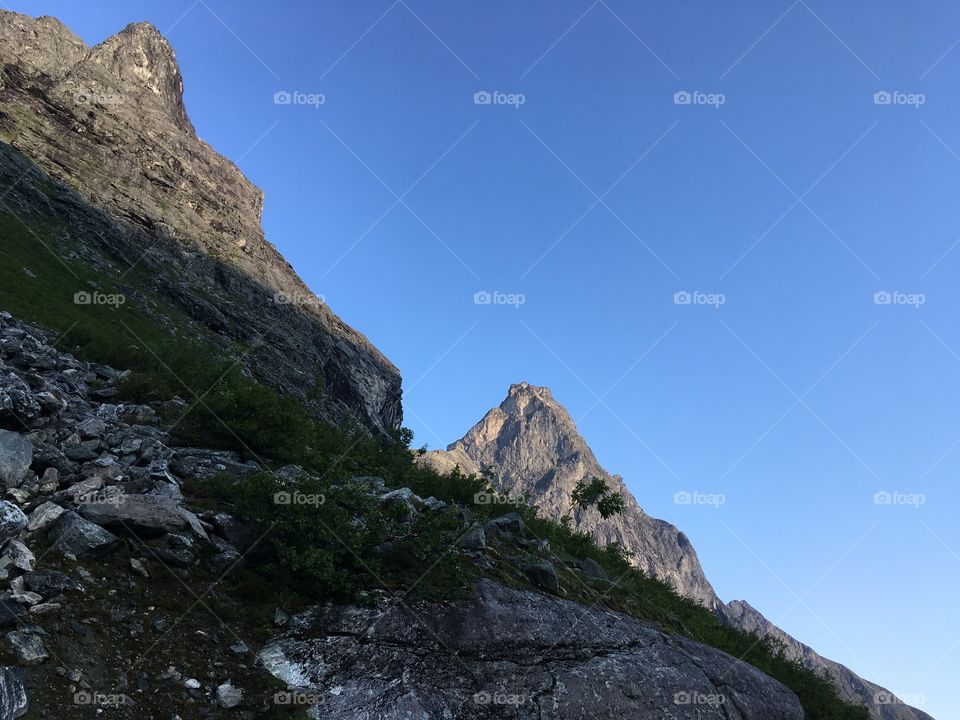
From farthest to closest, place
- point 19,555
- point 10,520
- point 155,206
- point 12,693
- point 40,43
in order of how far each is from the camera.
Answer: point 40,43 → point 155,206 → point 10,520 → point 19,555 → point 12,693

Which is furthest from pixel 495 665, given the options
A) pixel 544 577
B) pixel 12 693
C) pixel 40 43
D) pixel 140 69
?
pixel 140 69

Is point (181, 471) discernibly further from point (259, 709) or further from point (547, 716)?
point (547, 716)

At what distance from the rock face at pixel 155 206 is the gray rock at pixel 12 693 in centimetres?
5187

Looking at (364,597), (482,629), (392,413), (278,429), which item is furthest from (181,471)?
(392,413)

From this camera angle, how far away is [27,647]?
23.6 feet

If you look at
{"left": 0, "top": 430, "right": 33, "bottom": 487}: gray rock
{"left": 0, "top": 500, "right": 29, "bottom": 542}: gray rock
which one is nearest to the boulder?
{"left": 0, "top": 500, "right": 29, "bottom": 542}: gray rock

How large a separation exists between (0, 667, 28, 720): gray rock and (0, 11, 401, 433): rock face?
51.9 meters

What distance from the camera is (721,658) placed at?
45.5 ft

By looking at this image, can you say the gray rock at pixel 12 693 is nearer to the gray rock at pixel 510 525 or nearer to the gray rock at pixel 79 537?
the gray rock at pixel 79 537

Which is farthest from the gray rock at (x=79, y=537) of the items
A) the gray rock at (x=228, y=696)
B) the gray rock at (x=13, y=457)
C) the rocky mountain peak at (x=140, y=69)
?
the rocky mountain peak at (x=140, y=69)

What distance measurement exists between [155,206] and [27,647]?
303 ft

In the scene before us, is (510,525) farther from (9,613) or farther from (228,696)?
(9,613)

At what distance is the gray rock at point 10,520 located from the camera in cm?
852

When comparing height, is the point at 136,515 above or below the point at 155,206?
below
